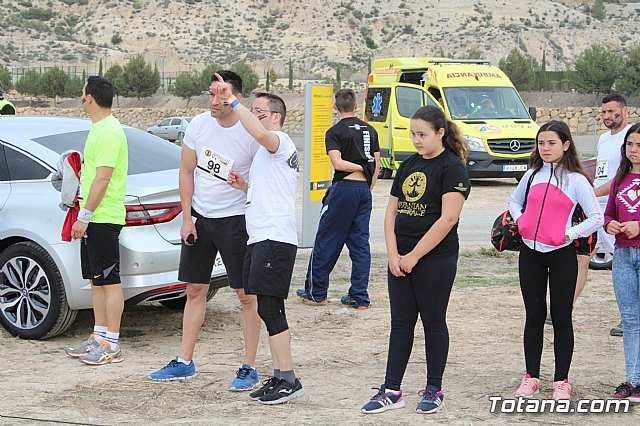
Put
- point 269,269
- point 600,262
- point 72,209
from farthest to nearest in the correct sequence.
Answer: point 600,262 < point 72,209 < point 269,269

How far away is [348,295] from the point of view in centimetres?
904

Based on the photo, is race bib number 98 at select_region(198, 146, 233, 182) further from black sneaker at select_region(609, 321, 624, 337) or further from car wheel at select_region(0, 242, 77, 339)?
black sneaker at select_region(609, 321, 624, 337)

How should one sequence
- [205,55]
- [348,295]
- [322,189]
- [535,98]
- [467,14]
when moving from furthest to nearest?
[467,14] → [205,55] → [535,98] → [322,189] → [348,295]

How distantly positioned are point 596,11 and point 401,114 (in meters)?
81.9

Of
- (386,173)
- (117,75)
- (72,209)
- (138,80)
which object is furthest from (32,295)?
(117,75)

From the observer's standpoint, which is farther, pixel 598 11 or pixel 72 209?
pixel 598 11

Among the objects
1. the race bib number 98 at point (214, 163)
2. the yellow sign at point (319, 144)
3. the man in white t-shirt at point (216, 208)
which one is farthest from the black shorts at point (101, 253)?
the yellow sign at point (319, 144)

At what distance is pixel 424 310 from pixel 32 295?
329 centimetres

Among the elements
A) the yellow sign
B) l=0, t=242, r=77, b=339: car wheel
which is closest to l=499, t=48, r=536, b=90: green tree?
the yellow sign

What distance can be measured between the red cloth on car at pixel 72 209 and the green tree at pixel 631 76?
161ft

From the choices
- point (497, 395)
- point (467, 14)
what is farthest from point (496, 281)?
point (467, 14)

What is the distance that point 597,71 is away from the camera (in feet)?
174

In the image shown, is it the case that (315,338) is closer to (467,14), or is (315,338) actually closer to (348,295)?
(348,295)

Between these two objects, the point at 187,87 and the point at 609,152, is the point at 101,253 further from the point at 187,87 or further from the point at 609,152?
the point at 187,87
